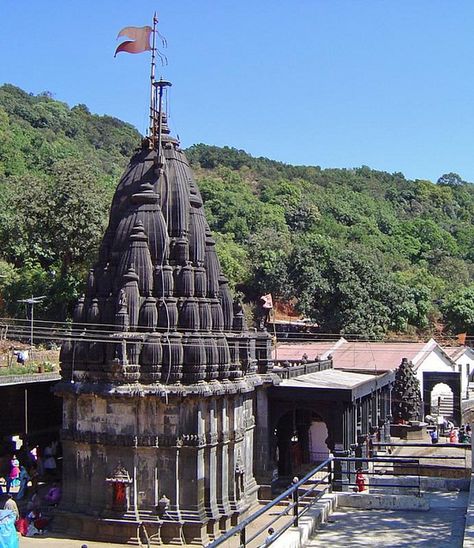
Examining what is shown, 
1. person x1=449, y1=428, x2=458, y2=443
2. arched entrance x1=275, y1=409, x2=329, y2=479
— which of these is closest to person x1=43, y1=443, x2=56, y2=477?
arched entrance x1=275, y1=409, x2=329, y2=479

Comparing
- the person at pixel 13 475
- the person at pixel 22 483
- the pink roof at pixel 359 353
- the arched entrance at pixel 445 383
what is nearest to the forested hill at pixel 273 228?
the pink roof at pixel 359 353

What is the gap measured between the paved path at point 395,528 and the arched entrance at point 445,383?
3658 cm

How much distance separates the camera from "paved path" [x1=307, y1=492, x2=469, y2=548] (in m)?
7.85

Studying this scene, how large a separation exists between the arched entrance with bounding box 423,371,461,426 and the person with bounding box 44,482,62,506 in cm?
2645

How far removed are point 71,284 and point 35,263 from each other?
7160 mm

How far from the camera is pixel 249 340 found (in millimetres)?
27828

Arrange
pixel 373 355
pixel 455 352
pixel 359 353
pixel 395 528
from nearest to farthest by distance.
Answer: pixel 395 528, pixel 373 355, pixel 359 353, pixel 455 352

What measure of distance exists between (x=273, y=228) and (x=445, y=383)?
40.3 m

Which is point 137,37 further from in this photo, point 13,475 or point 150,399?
point 13,475

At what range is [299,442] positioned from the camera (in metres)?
33.6

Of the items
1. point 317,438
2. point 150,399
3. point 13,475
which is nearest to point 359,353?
point 317,438

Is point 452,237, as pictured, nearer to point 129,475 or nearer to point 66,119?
point 66,119

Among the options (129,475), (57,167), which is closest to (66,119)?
(57,167)

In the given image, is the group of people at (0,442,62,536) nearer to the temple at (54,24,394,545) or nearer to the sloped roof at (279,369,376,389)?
the temple at (54,24,394,545)
